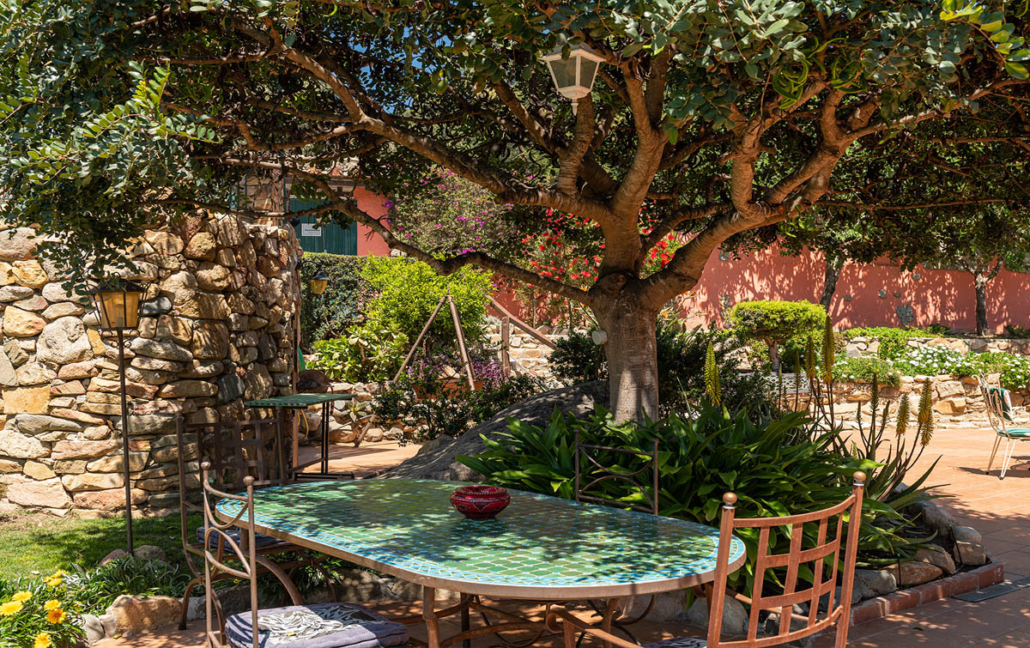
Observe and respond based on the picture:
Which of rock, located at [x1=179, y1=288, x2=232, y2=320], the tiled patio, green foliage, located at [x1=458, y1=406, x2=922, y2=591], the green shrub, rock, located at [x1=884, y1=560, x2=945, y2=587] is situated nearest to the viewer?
Answer: the tiled patio

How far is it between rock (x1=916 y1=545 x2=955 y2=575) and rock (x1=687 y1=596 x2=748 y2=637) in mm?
1427

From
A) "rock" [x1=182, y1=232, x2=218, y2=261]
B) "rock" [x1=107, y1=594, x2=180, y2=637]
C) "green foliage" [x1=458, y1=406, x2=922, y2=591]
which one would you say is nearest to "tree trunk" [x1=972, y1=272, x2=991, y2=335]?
"green foliage" [x1=458, y1=406, x2=922, y2=591]

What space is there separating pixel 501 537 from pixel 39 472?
5.70 m

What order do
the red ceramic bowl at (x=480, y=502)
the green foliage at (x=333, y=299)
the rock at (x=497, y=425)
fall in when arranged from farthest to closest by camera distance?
the green foliage at (x=333, y=299)
the rock at (x=497, y=425)
the red ceramic bowl at (x=480, y=502)

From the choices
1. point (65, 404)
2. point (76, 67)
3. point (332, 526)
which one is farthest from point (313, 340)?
point (332, 526)

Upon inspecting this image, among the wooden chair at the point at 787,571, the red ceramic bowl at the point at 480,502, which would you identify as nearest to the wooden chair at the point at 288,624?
the red ceramic bowl at the point at 480,502

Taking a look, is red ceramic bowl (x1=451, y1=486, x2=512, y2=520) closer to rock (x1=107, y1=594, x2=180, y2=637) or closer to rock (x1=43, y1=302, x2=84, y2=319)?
rock (x1=107, y1=594, x2=180, y2=637)

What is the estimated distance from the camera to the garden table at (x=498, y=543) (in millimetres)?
2461

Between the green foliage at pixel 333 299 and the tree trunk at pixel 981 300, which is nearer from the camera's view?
the green foliage at pixel 333 299

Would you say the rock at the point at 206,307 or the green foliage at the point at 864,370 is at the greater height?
the rock at the point at 206,307

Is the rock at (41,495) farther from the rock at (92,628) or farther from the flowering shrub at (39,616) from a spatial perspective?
the rock at (92,628)

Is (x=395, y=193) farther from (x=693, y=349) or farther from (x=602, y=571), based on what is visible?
(x=602, y=571)

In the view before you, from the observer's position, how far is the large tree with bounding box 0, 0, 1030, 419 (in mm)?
3486

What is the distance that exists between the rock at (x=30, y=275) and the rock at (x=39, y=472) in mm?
1537
